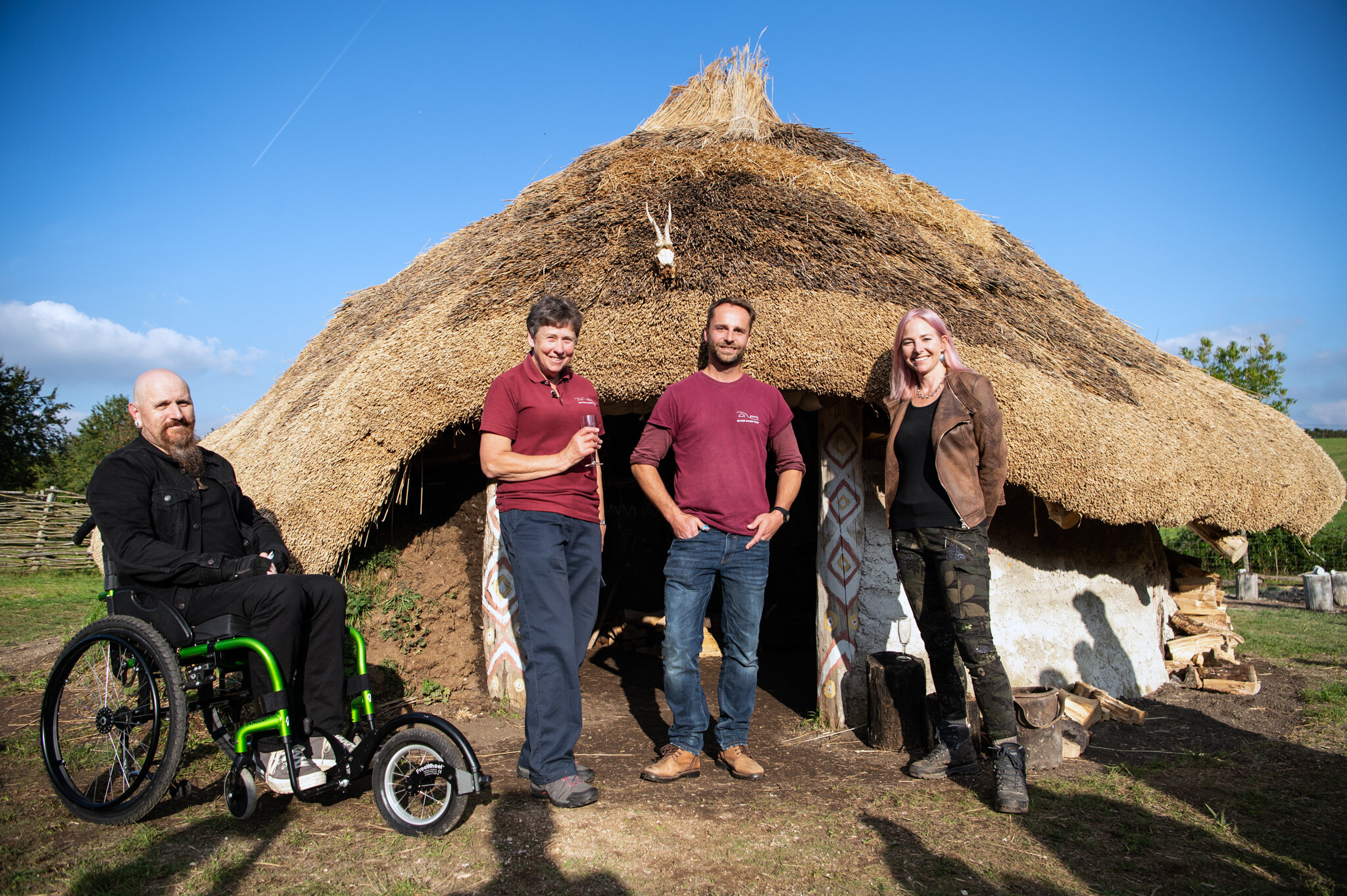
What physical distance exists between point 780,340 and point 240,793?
10.5 ft

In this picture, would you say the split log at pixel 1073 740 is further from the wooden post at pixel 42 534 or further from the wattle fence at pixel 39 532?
the wooden post at pixel 42 534

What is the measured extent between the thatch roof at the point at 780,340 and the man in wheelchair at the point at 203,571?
118cm

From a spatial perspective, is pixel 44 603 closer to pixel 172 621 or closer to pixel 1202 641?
pixel 172 621

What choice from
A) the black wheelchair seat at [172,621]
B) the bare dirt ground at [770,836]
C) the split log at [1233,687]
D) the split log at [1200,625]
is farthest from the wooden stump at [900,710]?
the split log at [1200,625]

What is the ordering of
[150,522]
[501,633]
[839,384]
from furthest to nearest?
[501,633], [839,384], [150,522]

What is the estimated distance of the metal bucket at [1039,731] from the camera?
11.6ft

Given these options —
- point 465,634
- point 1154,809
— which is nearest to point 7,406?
point 465,634

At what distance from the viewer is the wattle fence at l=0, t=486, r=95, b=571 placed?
598 inches

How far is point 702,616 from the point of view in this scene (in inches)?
132

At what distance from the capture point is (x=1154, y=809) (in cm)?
304

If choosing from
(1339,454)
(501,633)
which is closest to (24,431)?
(501,633)

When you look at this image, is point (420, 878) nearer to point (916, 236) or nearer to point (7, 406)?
point (916, 236)

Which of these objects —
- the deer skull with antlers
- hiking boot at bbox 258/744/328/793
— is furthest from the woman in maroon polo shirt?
the deer skull with antlers

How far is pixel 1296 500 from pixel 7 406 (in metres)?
33.8
